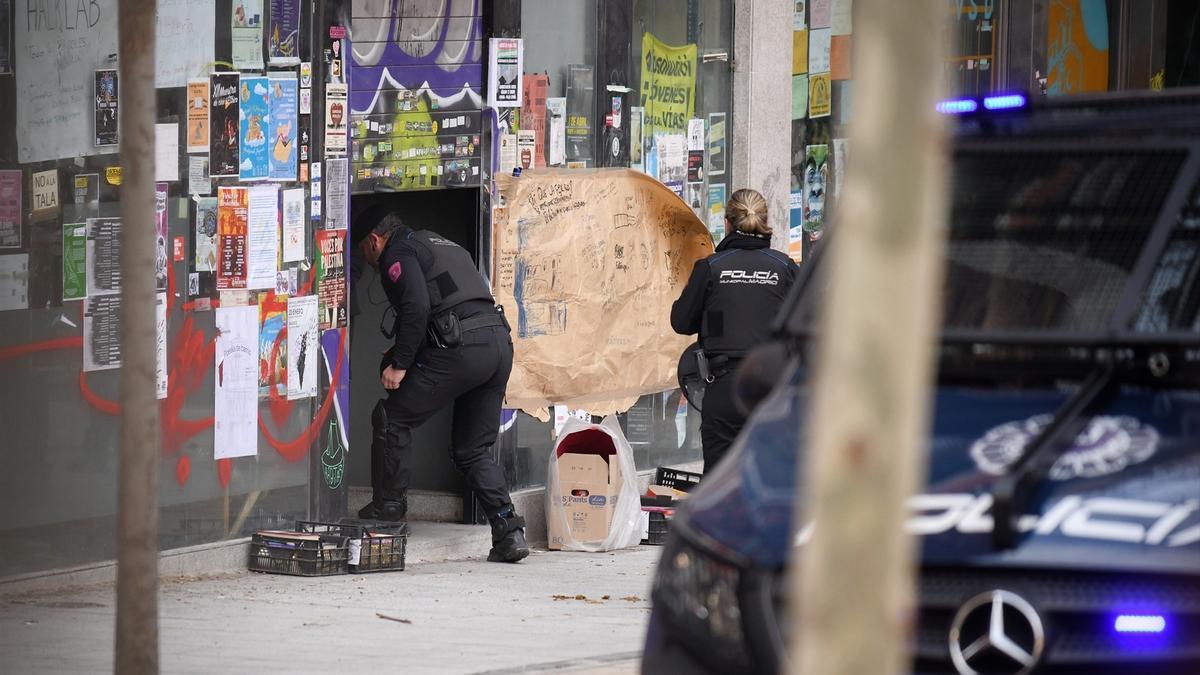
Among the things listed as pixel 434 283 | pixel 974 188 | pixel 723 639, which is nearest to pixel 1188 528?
pixel 723 639

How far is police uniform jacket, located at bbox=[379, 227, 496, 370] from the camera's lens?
32.6ft

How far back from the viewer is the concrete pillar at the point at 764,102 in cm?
1324

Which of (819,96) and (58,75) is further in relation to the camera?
(819,96)

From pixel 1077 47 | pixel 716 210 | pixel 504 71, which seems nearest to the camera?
pixel 504 71

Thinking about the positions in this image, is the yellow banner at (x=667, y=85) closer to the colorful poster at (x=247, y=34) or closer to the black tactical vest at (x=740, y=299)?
the black tactical vest at (x=740, y=299)

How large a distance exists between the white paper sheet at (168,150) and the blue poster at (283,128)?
1.94 feet

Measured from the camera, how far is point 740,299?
9.70 meters

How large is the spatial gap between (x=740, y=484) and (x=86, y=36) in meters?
4.96

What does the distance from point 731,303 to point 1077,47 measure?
12373mm

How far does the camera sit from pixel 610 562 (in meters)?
10.5

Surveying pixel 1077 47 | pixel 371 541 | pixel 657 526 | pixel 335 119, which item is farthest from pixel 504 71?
pixel 1077 47

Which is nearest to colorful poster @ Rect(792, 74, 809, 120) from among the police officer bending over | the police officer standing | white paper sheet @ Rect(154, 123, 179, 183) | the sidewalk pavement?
the police officer standing

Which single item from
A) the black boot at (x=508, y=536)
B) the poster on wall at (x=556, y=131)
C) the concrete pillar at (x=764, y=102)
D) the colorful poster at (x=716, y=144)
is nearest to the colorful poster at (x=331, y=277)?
the black boot at (x=508, y=536)

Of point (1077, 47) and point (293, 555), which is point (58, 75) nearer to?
point (293, 555)
